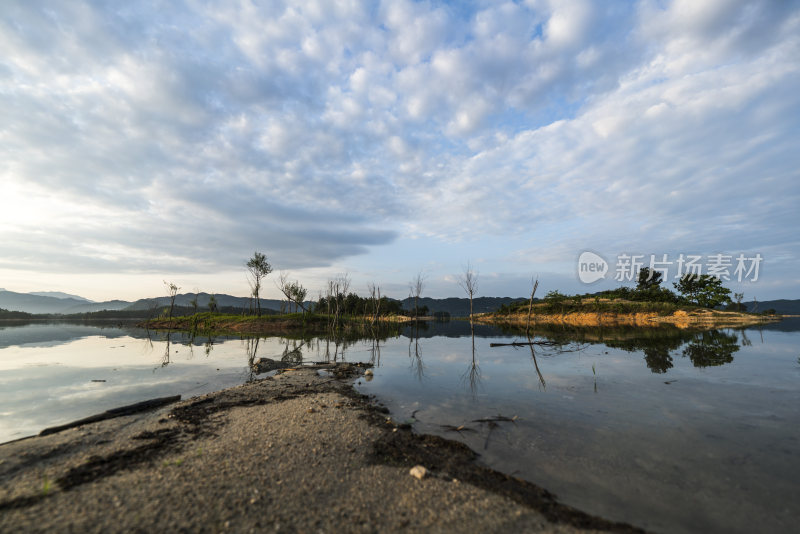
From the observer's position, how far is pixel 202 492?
5570 mm

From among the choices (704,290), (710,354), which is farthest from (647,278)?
(710,354)

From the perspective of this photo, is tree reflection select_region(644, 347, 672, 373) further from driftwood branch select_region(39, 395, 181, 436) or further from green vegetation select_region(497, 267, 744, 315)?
green vegetation select_region(497, 267, 744, 315)

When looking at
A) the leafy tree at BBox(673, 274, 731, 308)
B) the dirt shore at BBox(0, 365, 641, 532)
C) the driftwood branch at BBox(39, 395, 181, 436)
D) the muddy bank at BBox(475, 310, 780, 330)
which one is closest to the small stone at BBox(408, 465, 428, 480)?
the dirt shore at BBox(0, 365, 641, 532)

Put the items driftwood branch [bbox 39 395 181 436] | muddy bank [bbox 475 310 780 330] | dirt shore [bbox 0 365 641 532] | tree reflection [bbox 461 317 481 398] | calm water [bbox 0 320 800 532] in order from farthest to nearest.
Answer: muddy bank [bbox 475 310 780 330] < tree reflection [bbox 461 317 481 398] < driftwood branch [bbox 39 395 181 436] < calm water [bbox 0 320 800 532] < dirt shore [bbox 0 365 641 532]

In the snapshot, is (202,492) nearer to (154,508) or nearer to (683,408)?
(154,508)

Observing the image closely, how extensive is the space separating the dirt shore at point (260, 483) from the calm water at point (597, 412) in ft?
4.91

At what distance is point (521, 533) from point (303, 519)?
3.46m

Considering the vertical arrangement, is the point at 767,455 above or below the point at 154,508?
below

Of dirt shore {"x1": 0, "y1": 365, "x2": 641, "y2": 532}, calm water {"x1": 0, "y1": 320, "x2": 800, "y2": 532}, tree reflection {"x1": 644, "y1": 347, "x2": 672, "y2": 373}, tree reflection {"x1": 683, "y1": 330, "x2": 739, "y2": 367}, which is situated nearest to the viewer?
dirt shore {"x1": 0, "y1": 365, "x2": 641, "y2": 532}

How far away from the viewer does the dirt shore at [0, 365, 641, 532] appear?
4902mm

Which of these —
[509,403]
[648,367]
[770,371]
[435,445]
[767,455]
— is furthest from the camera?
[648,367]

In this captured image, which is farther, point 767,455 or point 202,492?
point 767,455

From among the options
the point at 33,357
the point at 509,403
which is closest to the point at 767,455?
the point at 509,403

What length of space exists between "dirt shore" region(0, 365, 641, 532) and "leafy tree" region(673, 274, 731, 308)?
10503 cm
